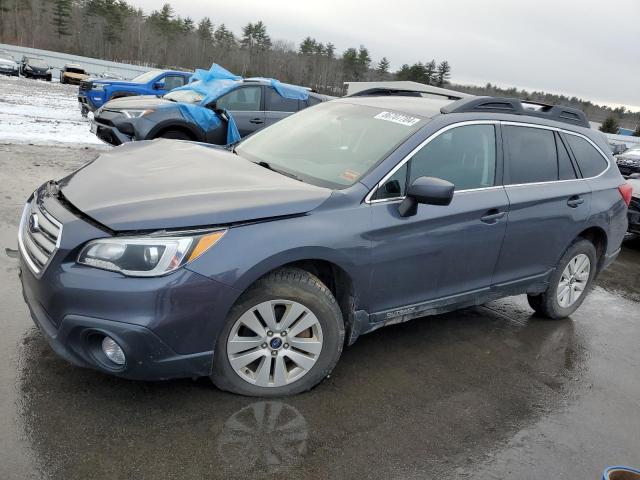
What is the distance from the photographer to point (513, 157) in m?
4.13

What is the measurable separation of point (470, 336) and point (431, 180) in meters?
1.76

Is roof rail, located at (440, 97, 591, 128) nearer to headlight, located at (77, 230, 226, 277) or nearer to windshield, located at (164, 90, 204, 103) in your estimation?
headlight, located at (77, 230, 226, 277)

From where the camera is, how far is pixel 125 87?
15742 millimetres

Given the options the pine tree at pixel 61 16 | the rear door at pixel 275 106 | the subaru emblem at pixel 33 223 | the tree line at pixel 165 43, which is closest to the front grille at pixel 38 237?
the subaru emblem at pixel 33 223

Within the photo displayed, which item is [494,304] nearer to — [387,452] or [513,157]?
[513,157]

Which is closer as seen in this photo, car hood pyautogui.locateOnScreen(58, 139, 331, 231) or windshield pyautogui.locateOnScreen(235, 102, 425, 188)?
car hood pyautogui.locateOnScreen(58, 139, 331, 231)

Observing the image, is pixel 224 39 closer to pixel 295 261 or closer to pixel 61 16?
pixel 61 16

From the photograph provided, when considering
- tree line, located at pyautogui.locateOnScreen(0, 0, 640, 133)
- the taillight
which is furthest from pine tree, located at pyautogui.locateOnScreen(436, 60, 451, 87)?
the taillight

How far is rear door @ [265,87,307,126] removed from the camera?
1032cm

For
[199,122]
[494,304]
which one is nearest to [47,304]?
[494,304]

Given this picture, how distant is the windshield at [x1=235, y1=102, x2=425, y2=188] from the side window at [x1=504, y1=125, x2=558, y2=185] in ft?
2.91

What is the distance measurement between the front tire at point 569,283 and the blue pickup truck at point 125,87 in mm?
13053

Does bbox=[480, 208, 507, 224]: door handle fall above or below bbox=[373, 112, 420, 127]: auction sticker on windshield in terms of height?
below

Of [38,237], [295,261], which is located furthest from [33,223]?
[295,261]
